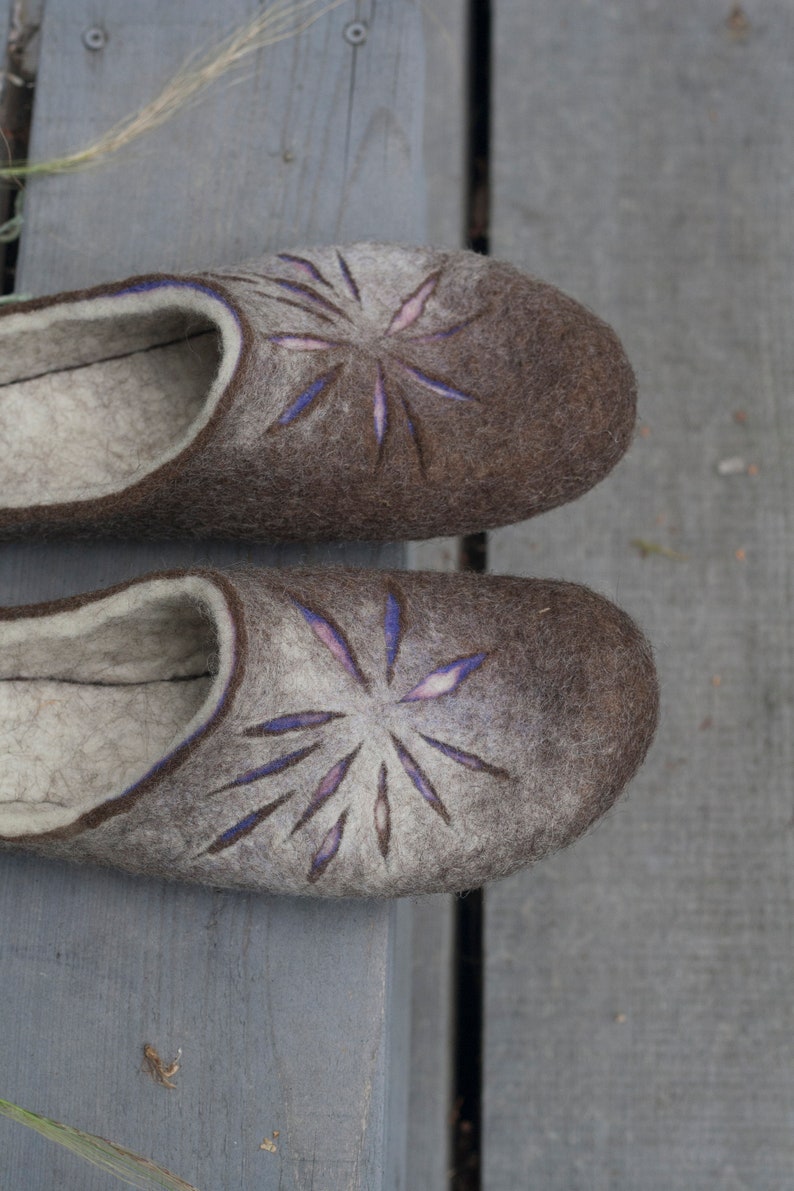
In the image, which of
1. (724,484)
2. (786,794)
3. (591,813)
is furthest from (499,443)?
(786,794)

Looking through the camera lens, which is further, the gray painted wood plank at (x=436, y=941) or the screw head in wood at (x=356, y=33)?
the gray painted wood plank at (x=436, y=941)

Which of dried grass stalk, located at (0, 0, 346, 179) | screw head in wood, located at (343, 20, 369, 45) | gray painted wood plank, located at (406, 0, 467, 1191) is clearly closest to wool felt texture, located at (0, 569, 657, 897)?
gray painted wood plank, located at (406, 0, 467, 1191)

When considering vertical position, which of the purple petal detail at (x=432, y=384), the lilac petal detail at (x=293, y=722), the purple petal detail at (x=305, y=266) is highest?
the purple petal detail at (x=305, y=266)

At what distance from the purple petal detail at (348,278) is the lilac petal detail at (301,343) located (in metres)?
0.08

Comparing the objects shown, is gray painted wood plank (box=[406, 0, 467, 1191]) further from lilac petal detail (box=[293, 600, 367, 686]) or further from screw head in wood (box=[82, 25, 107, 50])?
screw head in wood (box=[82, 25, 107, 50])

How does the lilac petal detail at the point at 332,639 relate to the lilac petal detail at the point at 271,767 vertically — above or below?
above

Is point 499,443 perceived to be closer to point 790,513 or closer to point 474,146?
point 790,513

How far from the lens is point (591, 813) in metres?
0.98

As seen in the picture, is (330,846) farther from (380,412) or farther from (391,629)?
(380,412)

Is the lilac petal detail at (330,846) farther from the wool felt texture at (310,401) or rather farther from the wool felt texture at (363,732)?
the wool felt texture at (310,401)

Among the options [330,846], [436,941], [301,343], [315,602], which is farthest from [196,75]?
[436,941]

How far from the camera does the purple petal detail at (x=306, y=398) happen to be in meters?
0.96

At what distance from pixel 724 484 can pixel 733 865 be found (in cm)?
52

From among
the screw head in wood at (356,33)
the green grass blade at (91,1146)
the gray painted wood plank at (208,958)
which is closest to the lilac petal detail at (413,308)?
the gray painted wood plank at (208,958)
